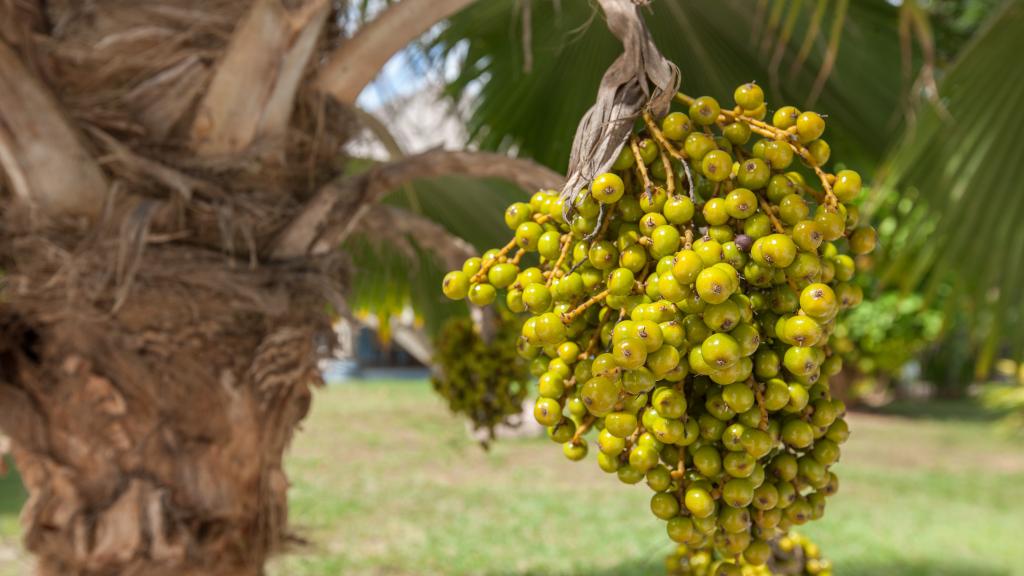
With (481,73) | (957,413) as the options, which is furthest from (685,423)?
(957,413)

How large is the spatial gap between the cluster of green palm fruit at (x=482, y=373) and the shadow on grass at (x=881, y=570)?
2.81 m

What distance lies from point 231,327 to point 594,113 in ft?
3.81

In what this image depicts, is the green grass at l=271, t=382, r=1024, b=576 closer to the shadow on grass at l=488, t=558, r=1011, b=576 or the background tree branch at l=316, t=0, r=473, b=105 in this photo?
the shadow on grass at l=488, t=558, r=1011, b=576

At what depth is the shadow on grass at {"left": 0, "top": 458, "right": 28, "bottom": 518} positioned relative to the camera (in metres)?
6.27

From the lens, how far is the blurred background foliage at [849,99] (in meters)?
1.78

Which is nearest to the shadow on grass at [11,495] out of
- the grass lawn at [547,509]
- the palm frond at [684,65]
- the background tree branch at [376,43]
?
the grass lawn at [547,509]

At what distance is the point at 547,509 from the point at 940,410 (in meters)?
9.45

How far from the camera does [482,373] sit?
2072 millimetres

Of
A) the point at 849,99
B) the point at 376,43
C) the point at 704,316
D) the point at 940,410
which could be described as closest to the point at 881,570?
the point at 849,99

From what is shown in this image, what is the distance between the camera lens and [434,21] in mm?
1552

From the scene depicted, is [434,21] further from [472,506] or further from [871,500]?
[871,500]

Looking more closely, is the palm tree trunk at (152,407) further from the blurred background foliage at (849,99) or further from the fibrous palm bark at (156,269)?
the blurred background foliage at (849,99)

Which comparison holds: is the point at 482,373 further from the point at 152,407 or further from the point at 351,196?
the point at 152,407

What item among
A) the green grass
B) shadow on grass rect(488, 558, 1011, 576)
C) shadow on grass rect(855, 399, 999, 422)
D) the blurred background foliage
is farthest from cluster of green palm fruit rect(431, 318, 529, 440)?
shadow on grass rect(855, 399, 999, 422)
